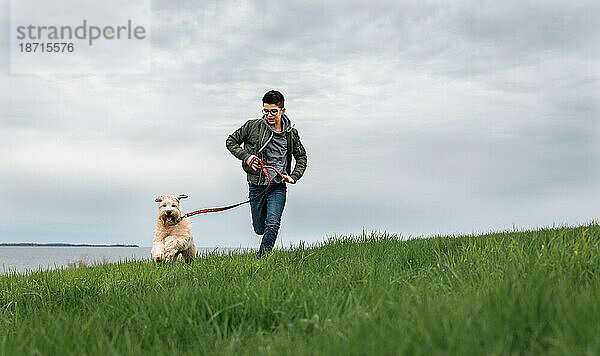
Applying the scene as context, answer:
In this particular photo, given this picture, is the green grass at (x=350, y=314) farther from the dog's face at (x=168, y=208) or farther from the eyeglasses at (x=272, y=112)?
the eyeglasses at (x=272, y=112)

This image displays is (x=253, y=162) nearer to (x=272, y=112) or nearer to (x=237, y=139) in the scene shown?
(x=237, y=139)

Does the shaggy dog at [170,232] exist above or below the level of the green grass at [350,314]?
above

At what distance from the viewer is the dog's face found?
29.9ft

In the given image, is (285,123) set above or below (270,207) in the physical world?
above

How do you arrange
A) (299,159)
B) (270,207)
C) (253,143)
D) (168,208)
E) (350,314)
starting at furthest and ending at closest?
(299,159) → (253,143) → (270,207) → (168,208) → (350,314)

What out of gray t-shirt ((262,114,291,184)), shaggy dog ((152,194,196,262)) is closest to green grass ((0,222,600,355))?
shaggy dog ((152,194,196,262))

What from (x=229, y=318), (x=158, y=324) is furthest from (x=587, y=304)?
(x=158, y=324)

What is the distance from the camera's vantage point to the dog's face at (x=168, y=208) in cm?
911

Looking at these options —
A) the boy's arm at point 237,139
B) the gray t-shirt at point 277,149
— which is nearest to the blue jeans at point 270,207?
the gray t-shirt at point 277,149

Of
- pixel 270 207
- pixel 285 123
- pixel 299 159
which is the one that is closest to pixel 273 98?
pixel 285 123

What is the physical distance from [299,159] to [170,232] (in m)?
2.85

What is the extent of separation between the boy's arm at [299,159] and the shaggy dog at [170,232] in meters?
2.18

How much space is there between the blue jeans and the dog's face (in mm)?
1372

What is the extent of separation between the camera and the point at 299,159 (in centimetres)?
1020
